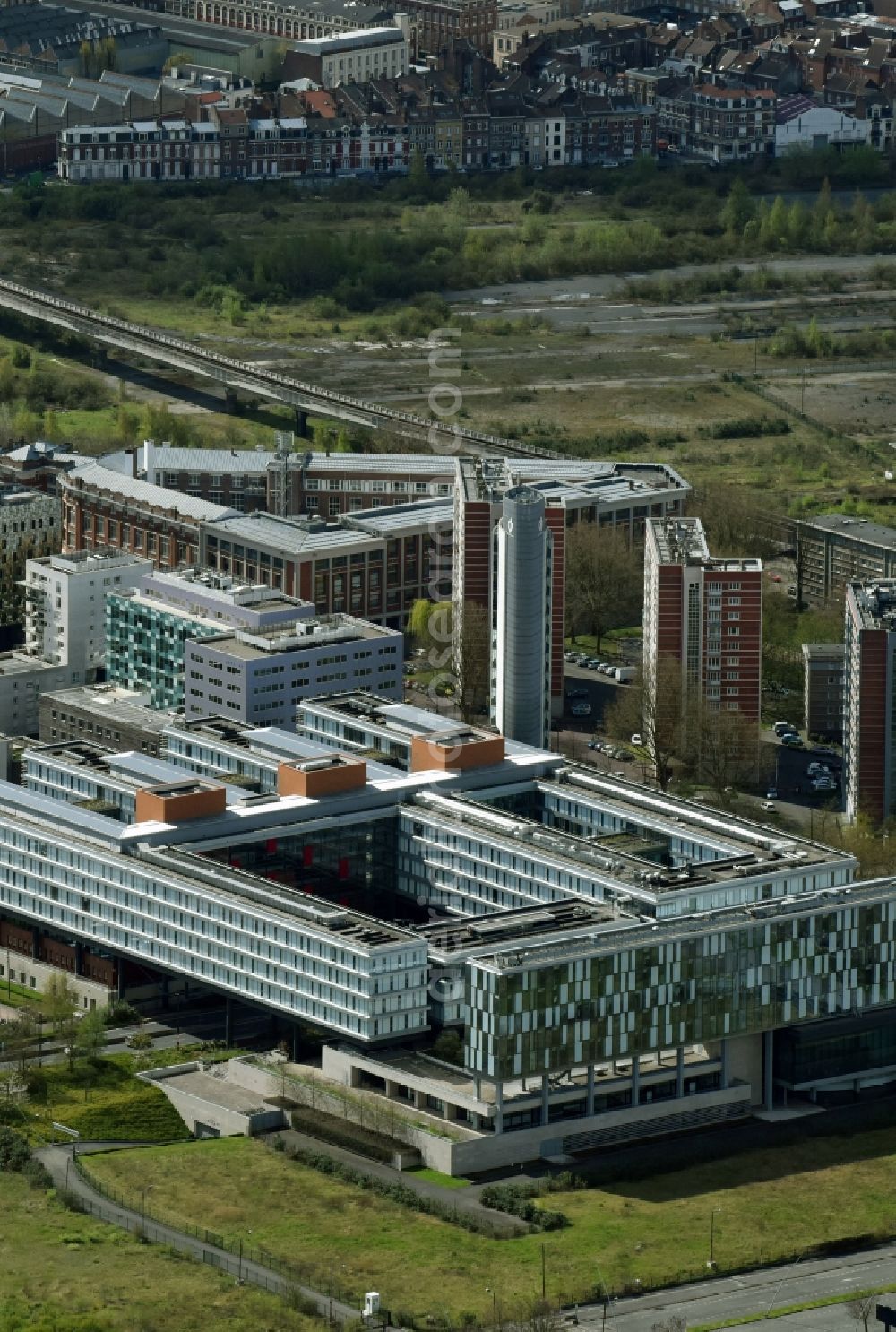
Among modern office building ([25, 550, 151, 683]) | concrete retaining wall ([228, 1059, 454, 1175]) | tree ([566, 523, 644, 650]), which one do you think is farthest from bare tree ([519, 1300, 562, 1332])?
tree ([566, 523, 644, 650])

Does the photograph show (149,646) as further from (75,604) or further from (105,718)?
(105,718)

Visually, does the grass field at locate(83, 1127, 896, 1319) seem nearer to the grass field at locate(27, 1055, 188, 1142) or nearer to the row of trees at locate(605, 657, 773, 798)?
the grass field at locate(27, 1055, 188, 1142)

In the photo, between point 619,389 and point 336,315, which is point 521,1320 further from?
point 336,315

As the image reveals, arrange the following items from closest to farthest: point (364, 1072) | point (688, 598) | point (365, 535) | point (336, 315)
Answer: point (364, 1072) < point (688, 598) < point (365, 535) < point (336, 315)

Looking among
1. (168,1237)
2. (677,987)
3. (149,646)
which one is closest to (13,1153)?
(168,1237)

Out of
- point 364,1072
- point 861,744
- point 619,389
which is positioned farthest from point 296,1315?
point 619,389
